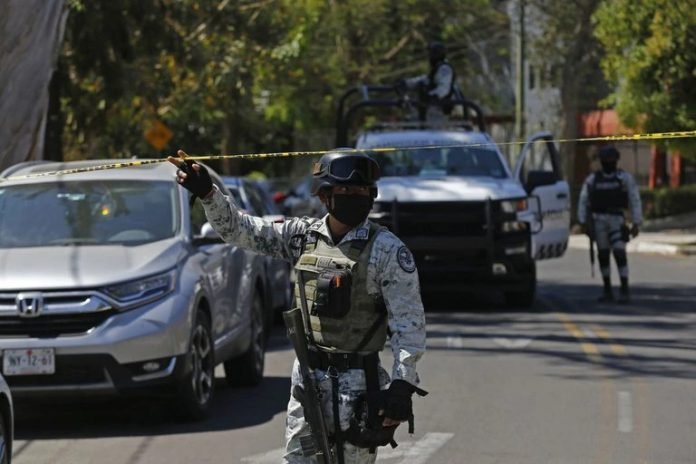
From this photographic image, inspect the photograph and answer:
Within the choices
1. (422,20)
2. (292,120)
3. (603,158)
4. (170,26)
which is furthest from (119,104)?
(292,120)

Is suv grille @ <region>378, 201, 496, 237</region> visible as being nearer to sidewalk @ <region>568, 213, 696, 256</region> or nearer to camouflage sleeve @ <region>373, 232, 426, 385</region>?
camouflage sleeve @ <region>373, 232, 426, 385</region>

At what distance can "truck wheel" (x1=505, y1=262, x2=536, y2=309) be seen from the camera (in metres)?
16.7

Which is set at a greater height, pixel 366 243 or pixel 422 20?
pixel 422 20

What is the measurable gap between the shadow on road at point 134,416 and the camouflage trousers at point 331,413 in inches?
161

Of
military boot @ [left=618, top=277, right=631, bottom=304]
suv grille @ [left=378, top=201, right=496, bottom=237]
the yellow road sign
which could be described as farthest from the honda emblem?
the yellow road sign

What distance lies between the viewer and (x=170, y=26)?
77.0 ft

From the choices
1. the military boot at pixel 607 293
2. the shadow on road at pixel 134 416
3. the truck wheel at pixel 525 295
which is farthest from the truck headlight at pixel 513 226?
the shadow on road at pixel 134 416

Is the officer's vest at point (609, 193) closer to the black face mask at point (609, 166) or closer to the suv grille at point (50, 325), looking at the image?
the black face mask at point (609, 166)

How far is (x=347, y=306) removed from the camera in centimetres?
545

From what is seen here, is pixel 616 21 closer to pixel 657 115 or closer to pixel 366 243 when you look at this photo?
pixel 657 115

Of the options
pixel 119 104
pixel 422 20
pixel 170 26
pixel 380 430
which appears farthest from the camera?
pixel 422 20

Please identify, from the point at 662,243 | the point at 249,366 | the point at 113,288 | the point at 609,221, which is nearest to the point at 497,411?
the point at 249,366

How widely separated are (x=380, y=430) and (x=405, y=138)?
495 inches

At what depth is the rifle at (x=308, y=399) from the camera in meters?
5.37
